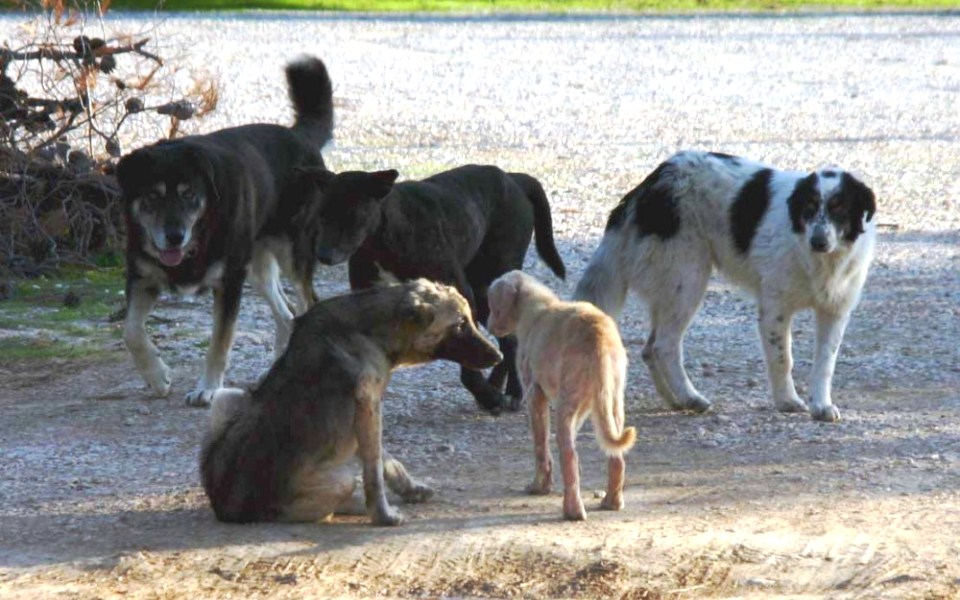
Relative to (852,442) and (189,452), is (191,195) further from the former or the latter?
(852,442)

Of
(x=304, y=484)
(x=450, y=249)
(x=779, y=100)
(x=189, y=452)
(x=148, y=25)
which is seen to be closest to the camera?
(x=304, y=484)

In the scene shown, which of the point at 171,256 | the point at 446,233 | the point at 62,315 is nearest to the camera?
the point at 446,233

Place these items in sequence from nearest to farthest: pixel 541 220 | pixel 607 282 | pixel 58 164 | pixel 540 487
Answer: pixel 540 487, pixel 607 282, pixel 541 220, pixel 58 164

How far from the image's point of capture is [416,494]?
7246 millimetres

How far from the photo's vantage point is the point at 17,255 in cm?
1291

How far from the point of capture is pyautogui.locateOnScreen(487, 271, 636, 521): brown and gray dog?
6.79 meters

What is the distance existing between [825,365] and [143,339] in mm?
3801

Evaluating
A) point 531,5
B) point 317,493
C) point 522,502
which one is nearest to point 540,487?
point 522,502

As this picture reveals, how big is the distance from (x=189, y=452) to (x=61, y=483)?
78 cm

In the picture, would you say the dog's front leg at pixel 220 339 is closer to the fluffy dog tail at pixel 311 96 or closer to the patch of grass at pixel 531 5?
the fluffy dog tail at pixel 311 96

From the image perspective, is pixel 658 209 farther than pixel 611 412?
Yes

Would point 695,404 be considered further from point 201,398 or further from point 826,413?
point 201,398

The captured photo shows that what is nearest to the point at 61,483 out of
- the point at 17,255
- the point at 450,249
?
the point at 450,249

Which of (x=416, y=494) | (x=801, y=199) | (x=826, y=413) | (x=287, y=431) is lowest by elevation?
(x=826, y=413)
